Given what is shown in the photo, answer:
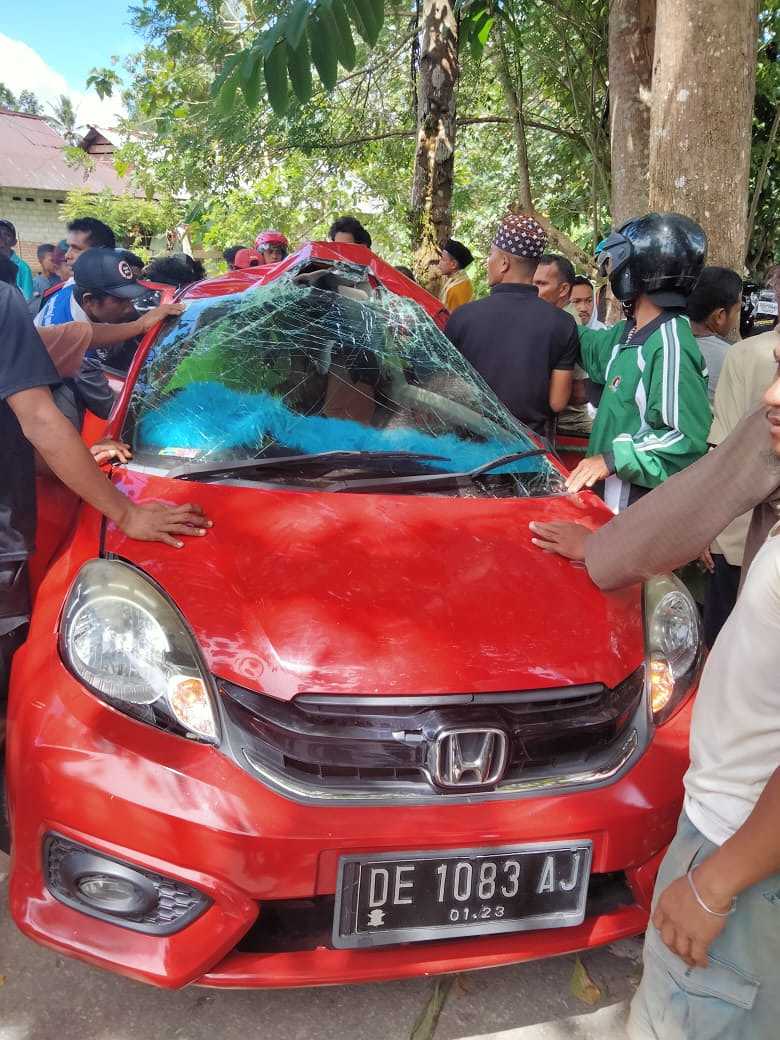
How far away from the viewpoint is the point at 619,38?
5449mm

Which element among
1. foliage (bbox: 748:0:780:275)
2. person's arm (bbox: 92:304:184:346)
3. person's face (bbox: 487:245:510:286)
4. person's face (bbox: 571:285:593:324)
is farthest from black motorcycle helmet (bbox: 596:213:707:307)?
foliage (bbox: 748:0:780:275)

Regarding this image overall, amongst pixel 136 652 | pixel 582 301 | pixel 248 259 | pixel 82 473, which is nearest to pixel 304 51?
pixel 82 473

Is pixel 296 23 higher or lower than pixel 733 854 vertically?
higher

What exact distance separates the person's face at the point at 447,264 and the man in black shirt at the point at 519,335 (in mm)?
2929

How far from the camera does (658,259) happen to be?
2.68 m

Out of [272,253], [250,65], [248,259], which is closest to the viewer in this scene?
[250,65]

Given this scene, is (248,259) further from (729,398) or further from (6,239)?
(729,398)

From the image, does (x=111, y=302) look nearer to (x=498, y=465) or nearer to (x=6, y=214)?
(x=498, y=465)

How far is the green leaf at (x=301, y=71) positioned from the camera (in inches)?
142

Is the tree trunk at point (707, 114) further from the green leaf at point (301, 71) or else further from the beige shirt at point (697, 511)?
the beige shirt at point (697, 511)

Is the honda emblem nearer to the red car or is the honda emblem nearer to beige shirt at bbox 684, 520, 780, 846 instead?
the red car

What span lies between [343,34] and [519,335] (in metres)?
1.59

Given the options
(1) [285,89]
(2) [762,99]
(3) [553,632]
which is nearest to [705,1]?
(1) [285,89]

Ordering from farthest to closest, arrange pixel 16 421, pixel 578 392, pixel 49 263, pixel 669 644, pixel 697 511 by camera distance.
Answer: pixel 49 263 → pixel 578 392 → pixel 16 421 → pixel 669 644 → pixel 697 511
